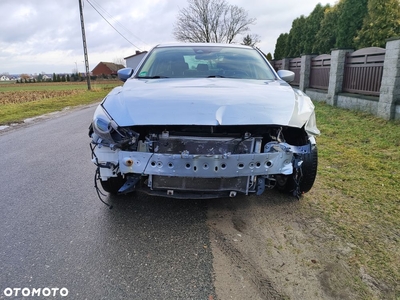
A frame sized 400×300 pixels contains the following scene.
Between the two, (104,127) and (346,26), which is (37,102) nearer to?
(346,26)

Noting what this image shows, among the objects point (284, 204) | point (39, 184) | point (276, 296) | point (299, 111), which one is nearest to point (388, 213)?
point (284, 204)

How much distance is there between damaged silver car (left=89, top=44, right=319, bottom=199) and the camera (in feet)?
7.64

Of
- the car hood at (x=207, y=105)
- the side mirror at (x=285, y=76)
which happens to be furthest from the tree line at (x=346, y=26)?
the car hood at (x=207, y=105)

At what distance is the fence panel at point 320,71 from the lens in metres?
11.5

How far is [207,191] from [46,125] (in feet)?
24.9

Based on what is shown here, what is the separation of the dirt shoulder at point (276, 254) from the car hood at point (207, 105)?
36.8 inches

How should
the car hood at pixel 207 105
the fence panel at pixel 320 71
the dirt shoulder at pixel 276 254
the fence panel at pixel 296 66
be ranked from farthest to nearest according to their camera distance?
the fence panel at pixel 296 66
the fence panel at pixel 320 71
the car hood at pixel 207 105
the dirt shoulder at pixel 276 254

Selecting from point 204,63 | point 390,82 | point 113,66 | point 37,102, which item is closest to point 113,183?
point 204,63

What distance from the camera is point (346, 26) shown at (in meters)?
14.4

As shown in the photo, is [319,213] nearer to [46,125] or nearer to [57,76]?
[46,125]


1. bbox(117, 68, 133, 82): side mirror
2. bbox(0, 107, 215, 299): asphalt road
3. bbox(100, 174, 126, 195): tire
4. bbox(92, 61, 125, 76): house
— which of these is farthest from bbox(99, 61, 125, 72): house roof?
bbox(100, 174, 126, 195): tire

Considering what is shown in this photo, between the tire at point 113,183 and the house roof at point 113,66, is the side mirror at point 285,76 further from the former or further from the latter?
the house roof at point 113,66

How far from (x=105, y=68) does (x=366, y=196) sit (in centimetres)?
8702

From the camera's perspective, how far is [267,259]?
224 cm
